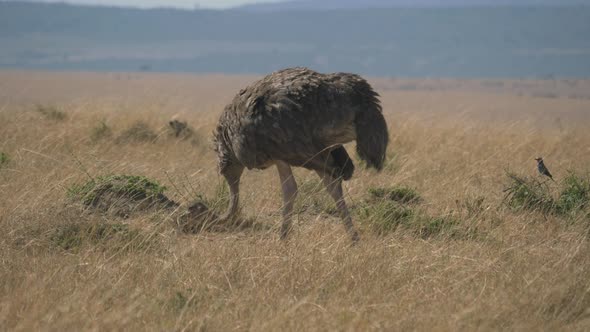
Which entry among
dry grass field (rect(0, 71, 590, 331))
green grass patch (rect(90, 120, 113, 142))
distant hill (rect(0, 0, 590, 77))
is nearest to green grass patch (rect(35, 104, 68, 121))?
green grass patch (rect(90, 120, 113, 142))

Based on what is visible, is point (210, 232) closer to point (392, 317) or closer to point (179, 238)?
point (179, 238)

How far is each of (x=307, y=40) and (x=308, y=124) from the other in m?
121

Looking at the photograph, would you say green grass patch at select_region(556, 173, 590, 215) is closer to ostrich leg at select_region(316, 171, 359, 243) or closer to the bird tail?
the bird tail

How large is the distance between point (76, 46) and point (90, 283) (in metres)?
113

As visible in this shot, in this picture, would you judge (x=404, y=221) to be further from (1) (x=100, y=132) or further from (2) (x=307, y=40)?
(2) (x=307, y=40)

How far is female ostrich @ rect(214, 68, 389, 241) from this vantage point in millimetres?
6012

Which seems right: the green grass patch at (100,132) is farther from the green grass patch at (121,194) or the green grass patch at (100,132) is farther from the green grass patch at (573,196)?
the green grass patch at (573,196)

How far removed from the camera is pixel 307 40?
126 meters

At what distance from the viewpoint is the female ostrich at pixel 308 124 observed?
6012 millimetres

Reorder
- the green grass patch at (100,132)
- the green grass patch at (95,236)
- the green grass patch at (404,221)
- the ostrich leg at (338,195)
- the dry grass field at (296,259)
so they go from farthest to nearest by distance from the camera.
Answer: the green grass patch at (100,132) < the green grass patch at (404,221) < the ostrich leg at (338,195) < the green grass patch at (95,236) < the dry grass field at (296,259)

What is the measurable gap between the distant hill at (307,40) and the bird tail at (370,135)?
8191 cm

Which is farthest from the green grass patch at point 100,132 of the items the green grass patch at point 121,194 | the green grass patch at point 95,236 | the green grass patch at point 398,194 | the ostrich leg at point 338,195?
the ostrich leg at point 338,195

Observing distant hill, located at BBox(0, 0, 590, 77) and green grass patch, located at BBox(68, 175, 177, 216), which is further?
distant hill, located at BBox(0, 0, 590, 77)

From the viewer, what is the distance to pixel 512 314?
4434 mm
